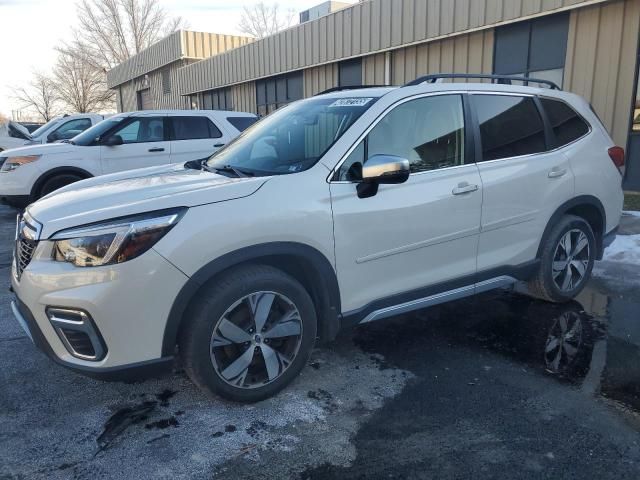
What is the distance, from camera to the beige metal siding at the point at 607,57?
8406 millimetres

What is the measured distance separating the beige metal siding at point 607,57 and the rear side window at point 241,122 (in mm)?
5776

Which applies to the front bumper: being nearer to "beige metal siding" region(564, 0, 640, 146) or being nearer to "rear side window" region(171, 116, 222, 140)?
"rear side window" region(171, 116, 222, 140)

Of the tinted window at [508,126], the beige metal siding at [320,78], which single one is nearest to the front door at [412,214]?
the tinted window at [508,126]

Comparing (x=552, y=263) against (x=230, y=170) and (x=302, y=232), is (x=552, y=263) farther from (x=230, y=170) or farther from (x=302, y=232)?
(x=230, y=170)

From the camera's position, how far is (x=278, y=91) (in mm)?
17875

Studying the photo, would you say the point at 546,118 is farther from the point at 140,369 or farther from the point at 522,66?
the point at 522,66

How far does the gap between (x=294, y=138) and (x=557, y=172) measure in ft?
7.06

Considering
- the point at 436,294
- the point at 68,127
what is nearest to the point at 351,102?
the point at 436,294

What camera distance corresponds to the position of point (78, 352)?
263 centimetres

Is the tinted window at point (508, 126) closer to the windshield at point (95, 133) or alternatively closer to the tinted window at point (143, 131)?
the tinted window at point (143, 131)

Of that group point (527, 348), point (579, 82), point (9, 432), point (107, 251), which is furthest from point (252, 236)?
point (579, 82)

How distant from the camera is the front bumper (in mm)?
2496

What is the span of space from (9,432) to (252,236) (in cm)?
165

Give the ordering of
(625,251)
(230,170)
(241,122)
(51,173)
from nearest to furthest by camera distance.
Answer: (230,170) → (625,251) → (51,173) → (241,122)
